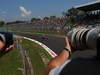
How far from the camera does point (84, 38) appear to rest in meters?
1.86

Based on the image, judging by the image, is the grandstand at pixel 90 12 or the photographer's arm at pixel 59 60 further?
the grandstand at pixel 90 12

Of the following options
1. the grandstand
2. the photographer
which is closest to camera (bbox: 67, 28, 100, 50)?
the photographer

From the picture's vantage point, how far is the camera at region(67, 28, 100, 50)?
1.75m

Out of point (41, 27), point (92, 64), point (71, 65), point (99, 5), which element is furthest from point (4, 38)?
point (41, 27)

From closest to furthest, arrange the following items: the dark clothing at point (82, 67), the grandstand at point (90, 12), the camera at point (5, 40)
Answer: the dark clothing at point (82, 67) → the camera at point (5, 40) → the grandstand at point (90, 12)

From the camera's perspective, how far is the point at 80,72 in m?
1.71

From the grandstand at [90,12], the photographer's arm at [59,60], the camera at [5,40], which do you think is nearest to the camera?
the camera at [5,40]

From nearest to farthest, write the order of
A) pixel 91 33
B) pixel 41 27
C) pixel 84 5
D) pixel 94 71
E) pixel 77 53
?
pixel 94 71
pixel 91 33
pixel 77 53
pixel 84 5
pixel 41 27

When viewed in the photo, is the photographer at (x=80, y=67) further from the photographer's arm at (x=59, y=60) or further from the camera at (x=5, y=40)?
the camera at (x=5, y=40)

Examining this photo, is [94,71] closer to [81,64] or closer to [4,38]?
[81,64]

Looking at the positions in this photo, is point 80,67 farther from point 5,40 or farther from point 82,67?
point 5,40

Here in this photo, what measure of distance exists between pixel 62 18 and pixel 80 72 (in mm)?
43769

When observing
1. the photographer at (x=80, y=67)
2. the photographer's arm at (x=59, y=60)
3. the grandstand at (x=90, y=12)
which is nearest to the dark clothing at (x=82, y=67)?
the photographer at (x=80, y=67)

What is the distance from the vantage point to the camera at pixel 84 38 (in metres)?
1.75
